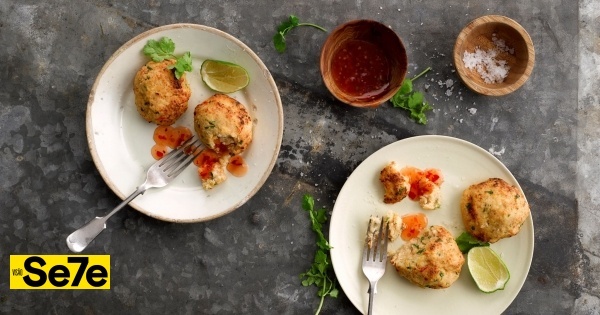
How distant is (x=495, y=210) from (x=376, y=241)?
26.4 inches

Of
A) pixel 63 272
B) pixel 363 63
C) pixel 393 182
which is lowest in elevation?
pixel 63 272

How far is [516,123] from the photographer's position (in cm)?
365

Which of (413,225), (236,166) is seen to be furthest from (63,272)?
(413,225)

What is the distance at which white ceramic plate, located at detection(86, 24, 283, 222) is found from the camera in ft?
10.8

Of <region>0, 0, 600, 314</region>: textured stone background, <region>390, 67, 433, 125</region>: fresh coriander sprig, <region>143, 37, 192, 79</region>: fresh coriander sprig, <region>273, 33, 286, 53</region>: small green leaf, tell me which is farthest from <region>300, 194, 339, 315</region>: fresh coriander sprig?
<region>143, 37, 192, 79</region>: fresh coriander sprig

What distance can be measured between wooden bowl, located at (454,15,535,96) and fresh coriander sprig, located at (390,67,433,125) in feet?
0.80

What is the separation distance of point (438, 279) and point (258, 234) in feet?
3.47

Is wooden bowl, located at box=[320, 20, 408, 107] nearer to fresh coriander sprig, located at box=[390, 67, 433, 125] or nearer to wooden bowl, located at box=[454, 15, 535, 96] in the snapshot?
fresh coriander sprig, located at box=[390, 67, 433, 125]

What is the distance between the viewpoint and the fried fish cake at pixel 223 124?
10.5 ft

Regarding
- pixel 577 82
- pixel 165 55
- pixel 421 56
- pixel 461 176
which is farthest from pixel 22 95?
pixel 577 82

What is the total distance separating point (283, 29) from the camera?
3.52 meters

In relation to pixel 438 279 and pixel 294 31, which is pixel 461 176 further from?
pixel 294 31

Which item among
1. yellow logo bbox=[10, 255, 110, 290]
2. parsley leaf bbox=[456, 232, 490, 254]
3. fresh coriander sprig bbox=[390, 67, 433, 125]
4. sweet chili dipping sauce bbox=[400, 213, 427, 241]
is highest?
fresh coriander sprig bbox=[390, 67, 433, 125]

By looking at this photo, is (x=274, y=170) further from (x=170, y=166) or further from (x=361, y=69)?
(x=361, y=69)
